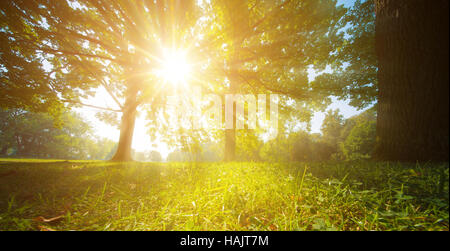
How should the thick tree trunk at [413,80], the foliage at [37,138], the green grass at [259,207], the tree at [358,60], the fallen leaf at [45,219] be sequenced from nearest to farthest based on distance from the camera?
the green grass at [259,207] → the fallen leaf at [45,219] → the thick tree trunk at [413,80] → the tree at [358,60] → the foliage at [37,138]

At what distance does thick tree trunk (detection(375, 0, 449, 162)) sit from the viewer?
141 centimetres

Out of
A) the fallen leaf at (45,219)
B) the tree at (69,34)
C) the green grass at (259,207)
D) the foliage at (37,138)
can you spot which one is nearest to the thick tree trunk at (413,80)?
the green grass at (259,207)

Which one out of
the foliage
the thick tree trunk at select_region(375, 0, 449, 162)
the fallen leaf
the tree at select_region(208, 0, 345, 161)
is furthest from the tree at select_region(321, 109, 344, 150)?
the foliage

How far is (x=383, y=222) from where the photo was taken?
89 centimetres

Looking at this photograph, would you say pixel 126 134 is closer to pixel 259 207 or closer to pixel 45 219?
pixel 45 219

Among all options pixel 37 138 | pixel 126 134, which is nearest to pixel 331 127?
pixel 126 134

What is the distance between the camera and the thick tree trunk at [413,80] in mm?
1405

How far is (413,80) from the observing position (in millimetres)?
1720

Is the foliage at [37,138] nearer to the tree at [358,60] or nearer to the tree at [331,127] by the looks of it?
the tree at [358,60]

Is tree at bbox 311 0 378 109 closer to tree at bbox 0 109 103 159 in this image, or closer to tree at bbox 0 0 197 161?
tree at bbox 0 0 197 161

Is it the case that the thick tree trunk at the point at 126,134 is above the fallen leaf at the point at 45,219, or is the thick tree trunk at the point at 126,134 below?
above
